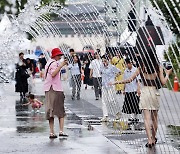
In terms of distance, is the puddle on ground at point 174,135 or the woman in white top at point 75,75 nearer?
the puddle on ground at point 174,135

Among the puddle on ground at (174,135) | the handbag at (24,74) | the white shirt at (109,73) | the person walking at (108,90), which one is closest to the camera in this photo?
the puddle on ground at (174,135)

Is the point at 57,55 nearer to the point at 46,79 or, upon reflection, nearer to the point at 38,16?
the point at 46,79

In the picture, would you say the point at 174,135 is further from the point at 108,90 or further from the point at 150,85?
the point at 108,90

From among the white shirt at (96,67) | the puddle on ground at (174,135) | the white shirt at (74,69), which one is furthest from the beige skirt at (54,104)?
the white shirt at (74,69)

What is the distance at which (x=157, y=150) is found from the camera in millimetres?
12414

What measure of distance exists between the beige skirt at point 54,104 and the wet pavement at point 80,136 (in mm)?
498

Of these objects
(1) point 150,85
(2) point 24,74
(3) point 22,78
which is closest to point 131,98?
(1) point 150,85

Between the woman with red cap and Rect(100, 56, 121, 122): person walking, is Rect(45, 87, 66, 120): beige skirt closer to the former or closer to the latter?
the woman with red cap

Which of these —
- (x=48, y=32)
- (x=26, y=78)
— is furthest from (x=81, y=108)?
(x=48, y=32)

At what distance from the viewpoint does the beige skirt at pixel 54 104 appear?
46.0ft

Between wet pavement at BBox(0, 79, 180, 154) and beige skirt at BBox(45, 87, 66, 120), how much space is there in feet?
1.63

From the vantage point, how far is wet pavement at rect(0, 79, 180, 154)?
12.4 metres

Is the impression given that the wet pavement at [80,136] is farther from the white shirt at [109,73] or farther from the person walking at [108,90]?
the white shirt at [109,73]

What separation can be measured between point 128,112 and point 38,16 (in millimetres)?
21870
